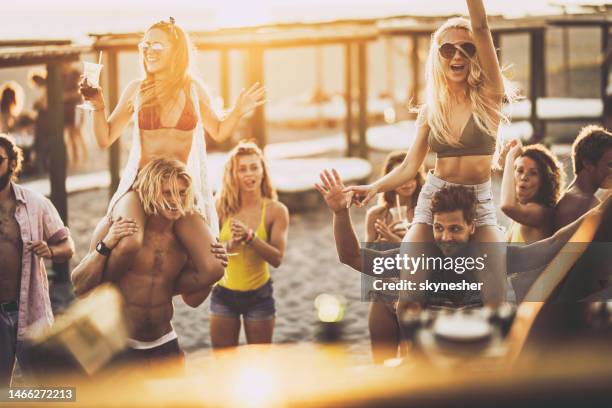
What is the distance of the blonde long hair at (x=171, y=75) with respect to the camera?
4789 mm

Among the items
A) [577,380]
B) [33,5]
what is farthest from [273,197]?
[33,5]

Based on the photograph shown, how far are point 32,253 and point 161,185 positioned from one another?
3.14 feet

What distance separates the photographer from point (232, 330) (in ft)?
18.5

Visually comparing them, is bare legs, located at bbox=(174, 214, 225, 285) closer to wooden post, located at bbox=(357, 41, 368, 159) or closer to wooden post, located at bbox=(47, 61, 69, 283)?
wooden post, located at bbox=(47, 61, 69, 283)

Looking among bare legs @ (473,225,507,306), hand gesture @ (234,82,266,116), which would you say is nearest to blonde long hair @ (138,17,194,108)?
hand gesture @ (234,82,266,116)

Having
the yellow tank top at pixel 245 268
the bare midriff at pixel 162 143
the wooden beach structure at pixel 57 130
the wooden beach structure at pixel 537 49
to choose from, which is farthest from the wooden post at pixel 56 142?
the wooden beach structure at pixel 537 49

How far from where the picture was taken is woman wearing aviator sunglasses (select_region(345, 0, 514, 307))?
4.08m

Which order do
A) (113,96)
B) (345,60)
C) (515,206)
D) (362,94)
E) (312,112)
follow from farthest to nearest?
(312,112)
(345,60)
(362,94)
(113,96)
(515,206)

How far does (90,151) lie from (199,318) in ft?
39.0

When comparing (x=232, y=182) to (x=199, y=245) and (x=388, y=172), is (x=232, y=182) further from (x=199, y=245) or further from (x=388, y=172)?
(x=199, y=245)

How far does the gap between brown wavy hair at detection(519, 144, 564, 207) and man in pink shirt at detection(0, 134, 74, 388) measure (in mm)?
2453

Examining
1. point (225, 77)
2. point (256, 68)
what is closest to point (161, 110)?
point (256, 68)

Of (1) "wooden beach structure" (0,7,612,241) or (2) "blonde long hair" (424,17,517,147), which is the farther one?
(1) "wooden beach structure" (0,7,612,241)

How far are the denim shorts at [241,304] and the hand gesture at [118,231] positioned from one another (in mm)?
1427
